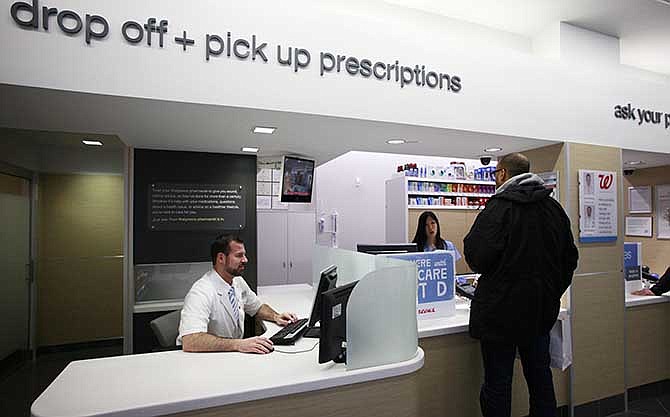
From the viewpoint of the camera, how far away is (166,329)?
3.11 m

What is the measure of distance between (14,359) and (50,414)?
4.06m

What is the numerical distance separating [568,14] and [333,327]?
3154 mm

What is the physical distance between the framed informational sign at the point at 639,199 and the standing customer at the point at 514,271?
3.37 meters

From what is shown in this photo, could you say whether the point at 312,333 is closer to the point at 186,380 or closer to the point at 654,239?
the point at 186,380

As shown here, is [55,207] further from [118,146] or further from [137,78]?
[137,78]

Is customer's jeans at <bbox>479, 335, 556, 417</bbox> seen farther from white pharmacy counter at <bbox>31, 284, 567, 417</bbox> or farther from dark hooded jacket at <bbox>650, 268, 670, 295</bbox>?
dark hooded jacket at <bbox>650, 268, 670, 295</bbox>

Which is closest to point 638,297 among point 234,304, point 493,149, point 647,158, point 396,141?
point 647,158

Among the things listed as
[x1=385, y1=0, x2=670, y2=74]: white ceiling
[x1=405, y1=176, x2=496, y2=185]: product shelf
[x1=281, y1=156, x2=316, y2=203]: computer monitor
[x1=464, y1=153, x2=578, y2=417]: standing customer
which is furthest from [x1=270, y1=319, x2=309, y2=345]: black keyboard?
[x1=405, y1=176, x2=496, y2=185]: product shelf

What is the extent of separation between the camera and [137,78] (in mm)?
2164

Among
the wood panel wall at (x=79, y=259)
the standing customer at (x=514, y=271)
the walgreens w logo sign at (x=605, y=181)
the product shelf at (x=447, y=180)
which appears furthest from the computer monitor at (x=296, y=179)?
the wood panel wall at (x=79, y=259)

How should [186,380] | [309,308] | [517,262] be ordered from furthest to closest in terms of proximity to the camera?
[309,308], [517,262], [186,380]

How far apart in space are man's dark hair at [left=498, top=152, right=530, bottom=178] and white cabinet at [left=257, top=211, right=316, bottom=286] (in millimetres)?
4069

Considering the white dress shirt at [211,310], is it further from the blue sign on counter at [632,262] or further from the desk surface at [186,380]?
the blue sign on counter at [632,262]

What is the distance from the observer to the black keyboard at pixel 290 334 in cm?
254
